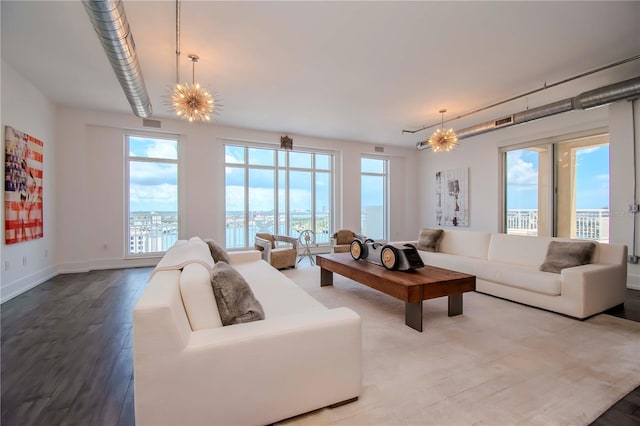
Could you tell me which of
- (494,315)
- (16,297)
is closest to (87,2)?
(16,297)

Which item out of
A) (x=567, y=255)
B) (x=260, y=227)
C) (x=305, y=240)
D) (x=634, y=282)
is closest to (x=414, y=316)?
(x=567, y=255)

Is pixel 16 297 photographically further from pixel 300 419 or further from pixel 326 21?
pixel 326 21

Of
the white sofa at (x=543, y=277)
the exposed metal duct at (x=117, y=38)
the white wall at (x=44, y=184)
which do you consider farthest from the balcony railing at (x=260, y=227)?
the exposed metal duct at (x=117, y=38)

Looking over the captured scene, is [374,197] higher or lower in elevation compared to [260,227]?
higher

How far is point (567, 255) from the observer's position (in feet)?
11.2

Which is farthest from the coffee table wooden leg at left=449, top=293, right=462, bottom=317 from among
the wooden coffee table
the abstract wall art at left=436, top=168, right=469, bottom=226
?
the abstract wall art at left=436, top=168, right=469, bottom=226

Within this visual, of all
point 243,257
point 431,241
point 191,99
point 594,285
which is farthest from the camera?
point 431,241

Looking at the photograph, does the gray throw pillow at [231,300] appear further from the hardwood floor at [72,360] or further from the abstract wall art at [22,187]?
the abstract wall art at [22,187]

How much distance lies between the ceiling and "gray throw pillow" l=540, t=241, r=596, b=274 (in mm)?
2294

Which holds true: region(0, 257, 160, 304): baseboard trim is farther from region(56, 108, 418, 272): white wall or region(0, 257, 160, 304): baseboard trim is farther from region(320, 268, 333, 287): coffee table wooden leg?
region(320, 268, 333, 287): coffee table wooden leg

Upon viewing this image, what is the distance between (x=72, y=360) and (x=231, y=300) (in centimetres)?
167

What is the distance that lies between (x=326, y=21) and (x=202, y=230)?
4.95 m

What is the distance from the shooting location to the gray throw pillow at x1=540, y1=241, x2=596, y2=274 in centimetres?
334

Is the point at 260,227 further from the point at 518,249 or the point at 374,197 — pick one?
the point at 518,249
